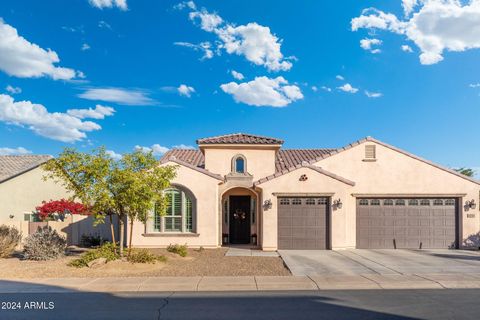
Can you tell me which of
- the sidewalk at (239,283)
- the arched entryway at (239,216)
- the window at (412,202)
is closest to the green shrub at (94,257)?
the sidewalk at (239,283)

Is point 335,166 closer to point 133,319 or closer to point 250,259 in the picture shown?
point 250,259

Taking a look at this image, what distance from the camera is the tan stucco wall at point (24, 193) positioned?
24.0 meters

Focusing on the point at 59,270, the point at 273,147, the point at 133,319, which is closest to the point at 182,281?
the point at 133,319

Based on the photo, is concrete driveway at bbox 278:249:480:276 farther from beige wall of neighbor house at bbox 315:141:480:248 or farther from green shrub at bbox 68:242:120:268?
green shrub at bbox 68:242:120:268

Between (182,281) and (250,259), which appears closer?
(182,281)

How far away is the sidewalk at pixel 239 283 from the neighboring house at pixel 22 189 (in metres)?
14.4

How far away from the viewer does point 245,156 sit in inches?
846

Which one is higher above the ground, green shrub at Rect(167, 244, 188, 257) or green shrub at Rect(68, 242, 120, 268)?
green shrub at Rect(68, 242, 120, 268)

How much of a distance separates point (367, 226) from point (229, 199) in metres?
7.17

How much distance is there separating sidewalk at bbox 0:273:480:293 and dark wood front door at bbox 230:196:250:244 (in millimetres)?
9523

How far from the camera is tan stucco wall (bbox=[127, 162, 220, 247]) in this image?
18906mm

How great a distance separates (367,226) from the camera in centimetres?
1933

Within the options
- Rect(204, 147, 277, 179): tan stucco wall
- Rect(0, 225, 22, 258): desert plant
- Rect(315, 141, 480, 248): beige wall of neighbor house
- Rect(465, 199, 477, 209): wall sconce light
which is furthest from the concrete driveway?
Rect(0, 225, 22, 258): desert plant

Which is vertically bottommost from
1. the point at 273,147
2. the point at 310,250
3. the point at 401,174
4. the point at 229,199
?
the point at 310,250
